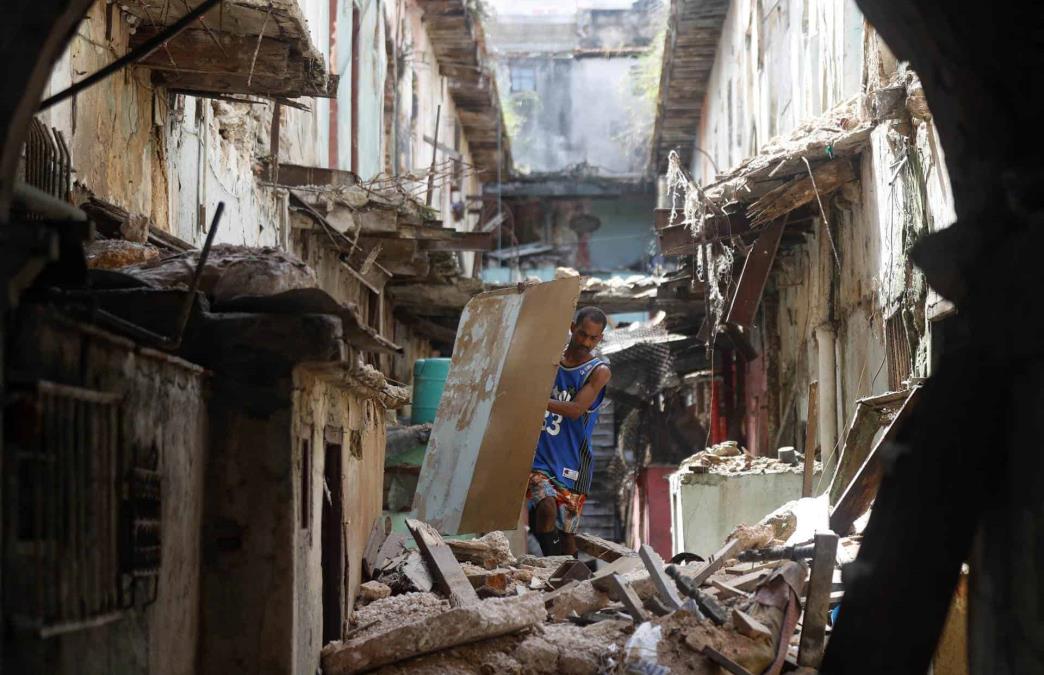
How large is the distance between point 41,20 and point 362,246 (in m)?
11.5

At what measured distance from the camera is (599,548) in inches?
380

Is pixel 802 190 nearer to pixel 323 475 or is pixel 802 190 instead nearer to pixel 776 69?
pixel 776 69

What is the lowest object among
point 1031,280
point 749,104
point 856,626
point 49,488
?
point 856,626

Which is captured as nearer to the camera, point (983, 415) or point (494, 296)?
point (983, 415)

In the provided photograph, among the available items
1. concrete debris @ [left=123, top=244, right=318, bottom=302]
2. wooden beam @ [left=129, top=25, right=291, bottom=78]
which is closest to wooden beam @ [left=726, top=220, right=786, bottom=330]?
wooden beam @ [left=129, top=25, right=291, bottom=78]

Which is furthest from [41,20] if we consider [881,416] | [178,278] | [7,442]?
[881,416]

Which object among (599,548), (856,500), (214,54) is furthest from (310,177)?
(856,500)

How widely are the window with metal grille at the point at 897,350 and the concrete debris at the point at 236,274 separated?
17.5 feet

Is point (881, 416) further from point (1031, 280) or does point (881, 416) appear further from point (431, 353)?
point (431, 353)

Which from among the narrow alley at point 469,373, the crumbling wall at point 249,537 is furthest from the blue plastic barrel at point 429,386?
the crumbling wall at point 249,537

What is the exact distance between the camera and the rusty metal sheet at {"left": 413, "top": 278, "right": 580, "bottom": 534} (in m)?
8.80

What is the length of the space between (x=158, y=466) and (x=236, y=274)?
1072mm

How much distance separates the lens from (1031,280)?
348 cm

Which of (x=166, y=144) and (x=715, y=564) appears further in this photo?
(x=166, y=144)
